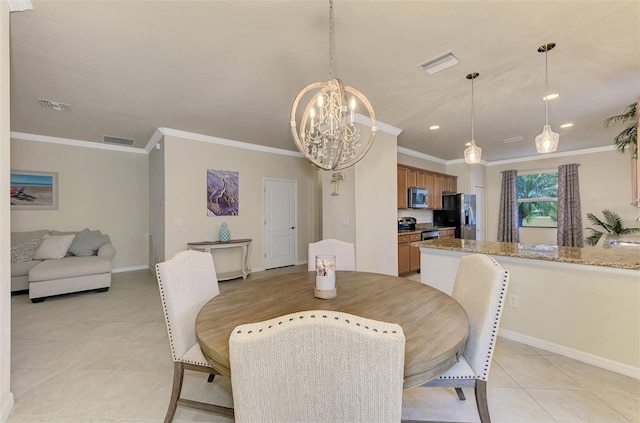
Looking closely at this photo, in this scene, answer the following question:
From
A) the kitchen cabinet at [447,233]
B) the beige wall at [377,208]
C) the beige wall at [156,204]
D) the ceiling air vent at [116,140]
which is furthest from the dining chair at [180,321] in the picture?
the kitchen cabinet at [447,233]

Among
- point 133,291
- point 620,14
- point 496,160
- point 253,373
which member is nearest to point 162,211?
point 133,291

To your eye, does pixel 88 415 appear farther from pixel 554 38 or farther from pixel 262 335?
pixel 554 38

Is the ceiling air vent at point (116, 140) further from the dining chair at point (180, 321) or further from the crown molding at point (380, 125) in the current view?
the dining chair at point (180, 321)

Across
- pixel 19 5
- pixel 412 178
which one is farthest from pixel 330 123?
pixel 412 178

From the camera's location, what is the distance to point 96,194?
5262 millimetres

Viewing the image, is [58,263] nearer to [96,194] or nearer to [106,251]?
[106,251]

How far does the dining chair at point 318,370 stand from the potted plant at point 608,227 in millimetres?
7137

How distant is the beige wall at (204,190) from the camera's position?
4496 mm

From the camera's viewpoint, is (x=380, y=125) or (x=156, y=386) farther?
(x=380, y=125)

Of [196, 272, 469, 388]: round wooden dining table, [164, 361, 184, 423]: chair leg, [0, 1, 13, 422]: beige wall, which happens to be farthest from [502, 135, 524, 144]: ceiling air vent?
[0, 1, 13, 422]: beige wall

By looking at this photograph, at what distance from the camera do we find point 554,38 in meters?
2.09

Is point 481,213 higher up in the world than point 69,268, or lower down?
higher up

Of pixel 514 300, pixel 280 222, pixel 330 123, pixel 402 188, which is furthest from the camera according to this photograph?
pixel 280 222

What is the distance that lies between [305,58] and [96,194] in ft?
17.3
